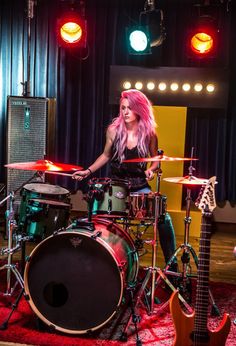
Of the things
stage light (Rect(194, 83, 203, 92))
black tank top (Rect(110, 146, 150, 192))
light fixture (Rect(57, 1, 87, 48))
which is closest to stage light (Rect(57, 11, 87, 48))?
light fixture (Rect(57, 1, 87, 48))

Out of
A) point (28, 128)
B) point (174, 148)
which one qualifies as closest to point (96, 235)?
point (28, 128)

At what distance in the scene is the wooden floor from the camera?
4418 millimetres

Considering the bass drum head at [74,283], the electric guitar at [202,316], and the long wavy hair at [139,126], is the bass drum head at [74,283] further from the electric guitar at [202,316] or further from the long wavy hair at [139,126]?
the long wavy hair at [139,126]

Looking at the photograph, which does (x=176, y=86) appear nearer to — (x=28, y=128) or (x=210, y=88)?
(x=210, y=88)

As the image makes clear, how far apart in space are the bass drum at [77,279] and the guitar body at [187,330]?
530 mm

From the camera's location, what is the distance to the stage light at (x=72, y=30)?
5.46 metres

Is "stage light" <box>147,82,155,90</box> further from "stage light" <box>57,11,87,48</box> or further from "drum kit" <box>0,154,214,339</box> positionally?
"drum kit" <box>0,154,214,339</box>

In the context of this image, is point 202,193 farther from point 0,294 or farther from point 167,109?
point 167,109

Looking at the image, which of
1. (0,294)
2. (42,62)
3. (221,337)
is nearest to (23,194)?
(0,294)

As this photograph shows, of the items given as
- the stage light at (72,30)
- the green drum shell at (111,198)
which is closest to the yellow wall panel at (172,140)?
the stage light at (72,30)

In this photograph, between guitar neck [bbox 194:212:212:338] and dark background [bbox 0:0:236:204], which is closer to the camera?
guitar neck [bbox 194:212:212:338]

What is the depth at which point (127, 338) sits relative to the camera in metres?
3.00

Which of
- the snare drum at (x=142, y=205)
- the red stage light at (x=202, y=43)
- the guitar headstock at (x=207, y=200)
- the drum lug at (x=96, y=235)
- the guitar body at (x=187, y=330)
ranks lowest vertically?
the guitar body at (x=187, y=330)

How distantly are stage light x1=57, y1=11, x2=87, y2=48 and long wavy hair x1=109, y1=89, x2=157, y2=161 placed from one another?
2.01 m
